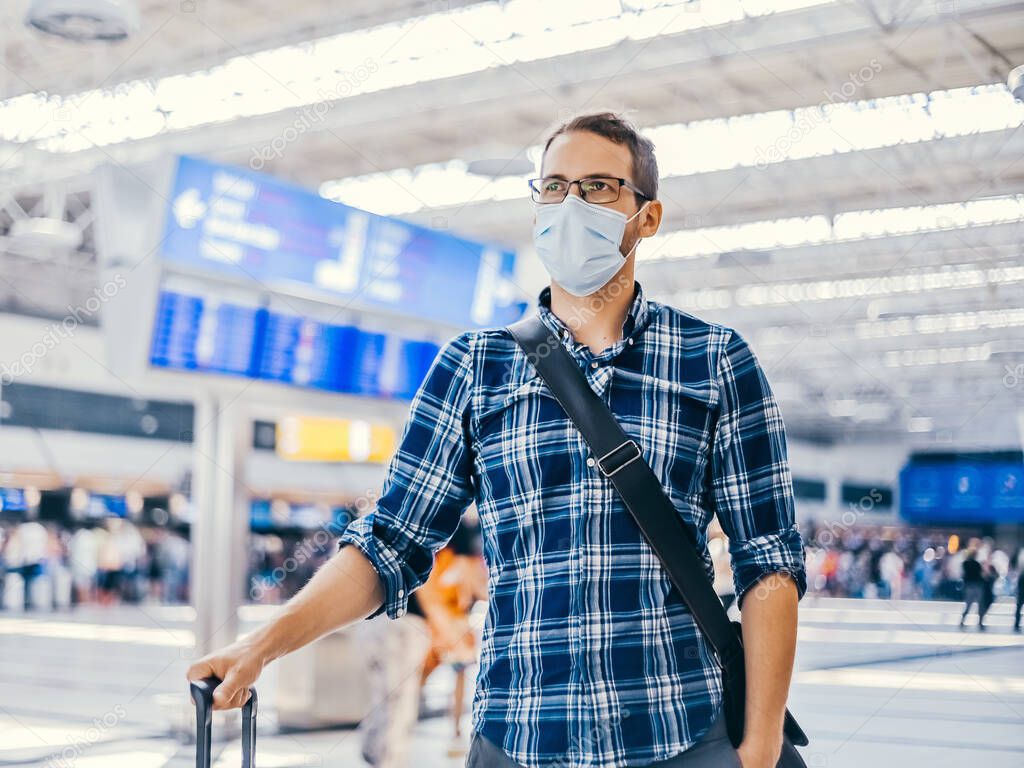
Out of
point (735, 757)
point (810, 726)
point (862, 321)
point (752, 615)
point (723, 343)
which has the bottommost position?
point (810, 726)

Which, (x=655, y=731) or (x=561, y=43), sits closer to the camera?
(x=655, y=731)

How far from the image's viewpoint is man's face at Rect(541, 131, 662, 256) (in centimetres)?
148

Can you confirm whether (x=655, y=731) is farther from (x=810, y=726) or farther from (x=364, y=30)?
(x=364, y=30)

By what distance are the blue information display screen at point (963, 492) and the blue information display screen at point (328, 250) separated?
160 inches

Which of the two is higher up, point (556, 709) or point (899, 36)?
point (899, 36)

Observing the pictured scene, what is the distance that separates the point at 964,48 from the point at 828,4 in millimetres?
2727

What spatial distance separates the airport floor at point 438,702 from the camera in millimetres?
6762

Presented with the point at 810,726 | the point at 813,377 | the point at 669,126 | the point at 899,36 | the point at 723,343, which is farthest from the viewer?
the point at 813,377

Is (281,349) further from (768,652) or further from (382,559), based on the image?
(768,652)

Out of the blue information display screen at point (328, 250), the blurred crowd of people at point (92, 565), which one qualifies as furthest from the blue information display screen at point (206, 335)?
the blurred crowd of people at point (92, 565)

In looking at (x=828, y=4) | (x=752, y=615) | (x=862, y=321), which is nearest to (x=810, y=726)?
(x=828, y=4)

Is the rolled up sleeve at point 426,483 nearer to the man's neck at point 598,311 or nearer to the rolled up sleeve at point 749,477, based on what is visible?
the man's neck at point 598,311

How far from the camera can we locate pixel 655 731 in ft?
4.24

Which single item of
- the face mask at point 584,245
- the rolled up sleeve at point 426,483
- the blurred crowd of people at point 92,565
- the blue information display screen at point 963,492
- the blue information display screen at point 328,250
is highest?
the blue information display screen at point 328,250
